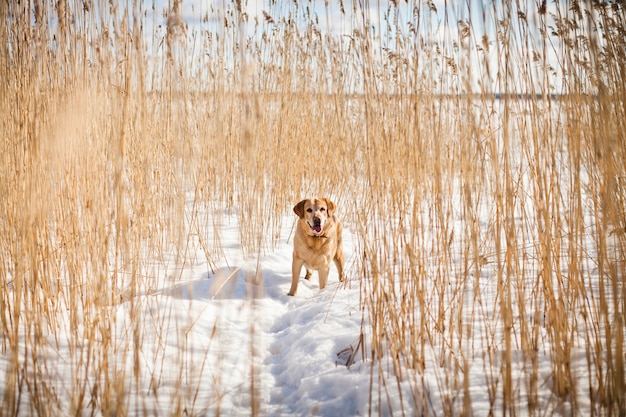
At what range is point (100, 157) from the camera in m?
2.11

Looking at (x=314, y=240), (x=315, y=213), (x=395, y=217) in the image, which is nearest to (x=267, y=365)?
(x=395, y=217)

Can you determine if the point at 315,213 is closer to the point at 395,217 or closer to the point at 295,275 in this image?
the point at 295,275

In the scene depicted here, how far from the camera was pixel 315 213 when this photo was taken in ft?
9.62

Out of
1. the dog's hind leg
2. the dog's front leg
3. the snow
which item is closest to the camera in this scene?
the snow

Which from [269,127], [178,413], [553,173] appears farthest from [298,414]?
[269,127]

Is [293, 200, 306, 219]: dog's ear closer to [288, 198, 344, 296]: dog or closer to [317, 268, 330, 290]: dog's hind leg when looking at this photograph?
[288, 198, 344, 296]: dog

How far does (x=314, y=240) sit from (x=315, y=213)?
0.20 m

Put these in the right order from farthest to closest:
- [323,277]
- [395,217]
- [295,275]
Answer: [323,277], [295,275], [395,217]

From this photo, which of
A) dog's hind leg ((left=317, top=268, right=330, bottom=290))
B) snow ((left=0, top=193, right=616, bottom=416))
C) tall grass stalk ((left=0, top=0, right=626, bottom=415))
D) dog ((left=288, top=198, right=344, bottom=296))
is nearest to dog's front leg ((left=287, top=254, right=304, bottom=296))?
dog ((left=288, top=198, right=344, bottom=296))

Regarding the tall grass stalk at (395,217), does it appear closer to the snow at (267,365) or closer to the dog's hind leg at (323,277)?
the snow at (267,365)

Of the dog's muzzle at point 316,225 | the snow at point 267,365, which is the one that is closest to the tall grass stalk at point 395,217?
the snow at point 267,365

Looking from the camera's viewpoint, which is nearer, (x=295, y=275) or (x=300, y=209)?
(x=295, y=275)

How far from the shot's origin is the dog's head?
2.92 m

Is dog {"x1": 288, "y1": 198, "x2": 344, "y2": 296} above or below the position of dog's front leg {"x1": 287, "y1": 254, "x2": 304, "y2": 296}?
above
